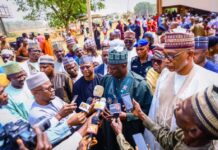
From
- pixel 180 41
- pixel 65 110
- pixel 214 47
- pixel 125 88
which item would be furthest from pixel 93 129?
pixel 214 47

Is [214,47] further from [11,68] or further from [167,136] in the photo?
[11,68]

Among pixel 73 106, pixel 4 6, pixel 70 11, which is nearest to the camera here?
pixel 73 106

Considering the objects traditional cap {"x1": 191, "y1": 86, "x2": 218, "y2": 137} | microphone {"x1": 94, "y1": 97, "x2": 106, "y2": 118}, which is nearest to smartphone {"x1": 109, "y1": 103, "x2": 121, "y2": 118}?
microphone {"x1": 94, "y1": 97, "x2": 106, "y2": 118}

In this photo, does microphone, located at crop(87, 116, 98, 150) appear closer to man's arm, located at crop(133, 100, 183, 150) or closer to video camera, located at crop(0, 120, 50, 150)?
man's arm, located at crop(133, 100, 183, 150)

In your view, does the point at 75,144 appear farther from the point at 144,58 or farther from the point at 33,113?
the point at 144,58

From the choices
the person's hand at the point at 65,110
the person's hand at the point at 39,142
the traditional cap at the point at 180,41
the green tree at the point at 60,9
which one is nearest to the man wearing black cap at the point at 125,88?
the person's hand at the point at 65,110

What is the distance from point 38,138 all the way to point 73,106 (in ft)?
3.50

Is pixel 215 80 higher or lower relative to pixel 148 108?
higher

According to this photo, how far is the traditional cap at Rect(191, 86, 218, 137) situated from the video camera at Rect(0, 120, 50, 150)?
1.12m

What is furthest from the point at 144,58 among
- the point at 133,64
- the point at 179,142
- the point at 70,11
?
the point at 70,11

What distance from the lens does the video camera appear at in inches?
60.5

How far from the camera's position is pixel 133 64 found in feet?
15.3

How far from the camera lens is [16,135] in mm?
1534

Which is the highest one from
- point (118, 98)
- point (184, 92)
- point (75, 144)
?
point (184, 92)
